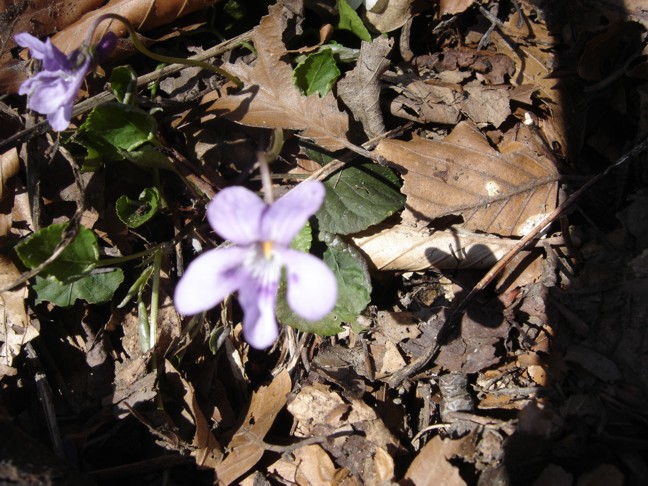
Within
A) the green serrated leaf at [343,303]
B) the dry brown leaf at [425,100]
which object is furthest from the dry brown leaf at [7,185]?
the dry brown leaf at [425,100]

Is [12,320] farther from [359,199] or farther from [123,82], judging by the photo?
[359,199]

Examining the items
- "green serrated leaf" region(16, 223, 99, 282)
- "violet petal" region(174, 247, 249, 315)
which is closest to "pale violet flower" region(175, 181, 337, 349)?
"violet petal" region(174, 247, 249, 315)

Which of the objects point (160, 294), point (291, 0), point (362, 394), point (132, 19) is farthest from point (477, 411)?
point (132, 19)

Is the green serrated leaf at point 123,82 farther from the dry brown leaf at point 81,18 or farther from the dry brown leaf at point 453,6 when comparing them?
the dry brown leaf at point 453,6

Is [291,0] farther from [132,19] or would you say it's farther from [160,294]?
[160,294]

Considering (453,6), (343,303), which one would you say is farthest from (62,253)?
(453,6)

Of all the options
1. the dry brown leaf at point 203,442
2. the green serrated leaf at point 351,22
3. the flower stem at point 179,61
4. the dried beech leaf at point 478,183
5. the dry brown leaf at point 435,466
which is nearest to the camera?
the dry brown leaf at point 435,466
